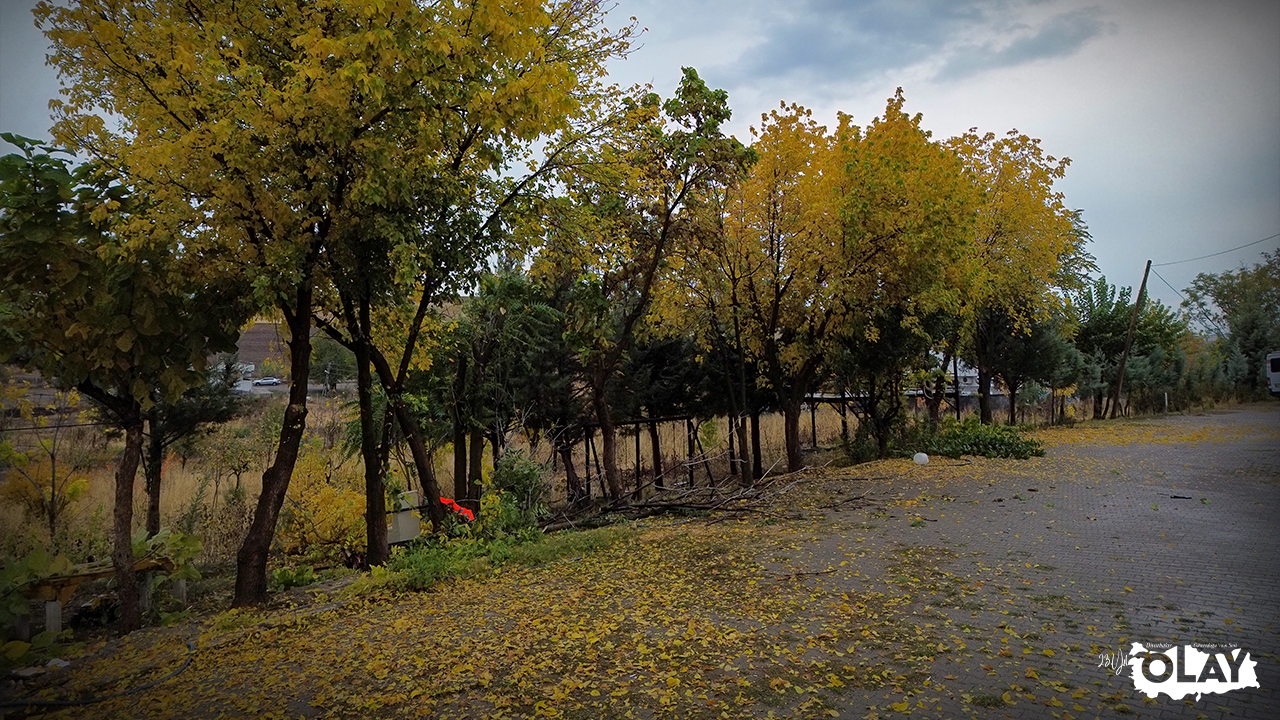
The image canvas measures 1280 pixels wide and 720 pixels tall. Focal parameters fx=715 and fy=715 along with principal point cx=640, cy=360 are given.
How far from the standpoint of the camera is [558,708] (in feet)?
11.7

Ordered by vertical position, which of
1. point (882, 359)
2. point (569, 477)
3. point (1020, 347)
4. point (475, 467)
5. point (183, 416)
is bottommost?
point (569, 477)

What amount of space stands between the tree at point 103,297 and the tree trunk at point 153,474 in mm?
3775

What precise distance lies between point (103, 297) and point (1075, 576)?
7.79 m

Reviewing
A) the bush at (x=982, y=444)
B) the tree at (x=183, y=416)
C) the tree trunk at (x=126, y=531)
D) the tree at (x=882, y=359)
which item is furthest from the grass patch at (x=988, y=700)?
the bush at (x=982, y=444)

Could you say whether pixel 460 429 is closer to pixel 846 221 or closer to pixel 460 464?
pixel 460 464

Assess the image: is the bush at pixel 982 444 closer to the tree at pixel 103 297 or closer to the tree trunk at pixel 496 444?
the tree trunk at pixel 496 444

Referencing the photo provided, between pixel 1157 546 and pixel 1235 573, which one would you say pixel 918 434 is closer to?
pixel 1157 546

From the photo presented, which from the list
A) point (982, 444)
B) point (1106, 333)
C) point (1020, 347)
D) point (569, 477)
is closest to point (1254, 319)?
point (1106, 333)

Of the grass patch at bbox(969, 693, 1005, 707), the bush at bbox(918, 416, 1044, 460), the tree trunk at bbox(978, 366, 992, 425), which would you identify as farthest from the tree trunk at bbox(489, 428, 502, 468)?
the tree trunk at bbox(978, 366, 992, 425)

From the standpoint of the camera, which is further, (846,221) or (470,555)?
(846,221)

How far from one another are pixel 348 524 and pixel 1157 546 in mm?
8896

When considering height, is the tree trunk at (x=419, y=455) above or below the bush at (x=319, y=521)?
above

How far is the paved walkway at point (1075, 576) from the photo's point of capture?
11.5 feet

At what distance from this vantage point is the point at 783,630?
4648 millimetres
